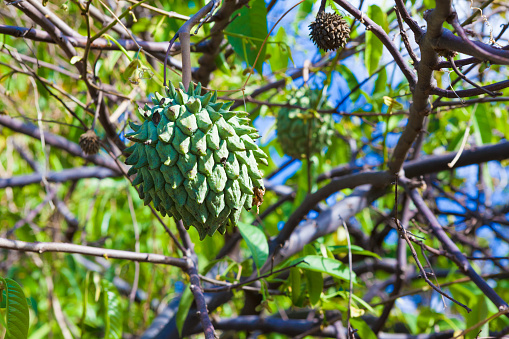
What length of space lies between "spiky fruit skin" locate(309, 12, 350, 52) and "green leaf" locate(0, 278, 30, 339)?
1.29m

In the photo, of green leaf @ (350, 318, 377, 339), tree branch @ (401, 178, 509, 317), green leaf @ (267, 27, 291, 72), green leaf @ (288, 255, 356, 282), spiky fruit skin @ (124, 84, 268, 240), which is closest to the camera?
spiky fruit skin @ (124, 84, 268, 240)

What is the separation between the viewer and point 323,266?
185cm

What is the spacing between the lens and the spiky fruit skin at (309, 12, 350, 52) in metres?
1.67

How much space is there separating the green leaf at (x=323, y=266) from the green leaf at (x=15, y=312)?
0.95 metres

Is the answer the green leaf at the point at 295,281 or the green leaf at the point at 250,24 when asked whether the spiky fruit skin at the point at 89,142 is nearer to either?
the green leaf at the point at 250,24

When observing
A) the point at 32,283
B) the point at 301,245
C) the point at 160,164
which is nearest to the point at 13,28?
the point at 160,164

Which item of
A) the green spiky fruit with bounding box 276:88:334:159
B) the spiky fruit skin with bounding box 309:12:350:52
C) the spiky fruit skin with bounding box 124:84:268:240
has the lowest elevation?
the spiky fruit skin with bounding box 124:84:268:240

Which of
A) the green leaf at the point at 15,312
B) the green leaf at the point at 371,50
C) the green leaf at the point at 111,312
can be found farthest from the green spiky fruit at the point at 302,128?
the green leaf at the point at 15,312

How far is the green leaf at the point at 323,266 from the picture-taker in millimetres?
1829

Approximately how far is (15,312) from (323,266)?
1.08 meters

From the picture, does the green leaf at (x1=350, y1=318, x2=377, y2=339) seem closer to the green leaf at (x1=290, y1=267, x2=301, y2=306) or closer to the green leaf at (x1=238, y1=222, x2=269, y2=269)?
the green leaf at (x1=290, y1=267, x2=301, y2=306)

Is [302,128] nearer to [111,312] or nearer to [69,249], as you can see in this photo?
[111,312]

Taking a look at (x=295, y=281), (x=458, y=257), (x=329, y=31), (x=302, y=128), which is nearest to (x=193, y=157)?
(x=329, y=31)

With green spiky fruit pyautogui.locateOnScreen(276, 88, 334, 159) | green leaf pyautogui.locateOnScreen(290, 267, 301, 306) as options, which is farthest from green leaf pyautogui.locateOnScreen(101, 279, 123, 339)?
green spiky fruit pyautogui.locateOnScreen(276, 88, 334, 159)
